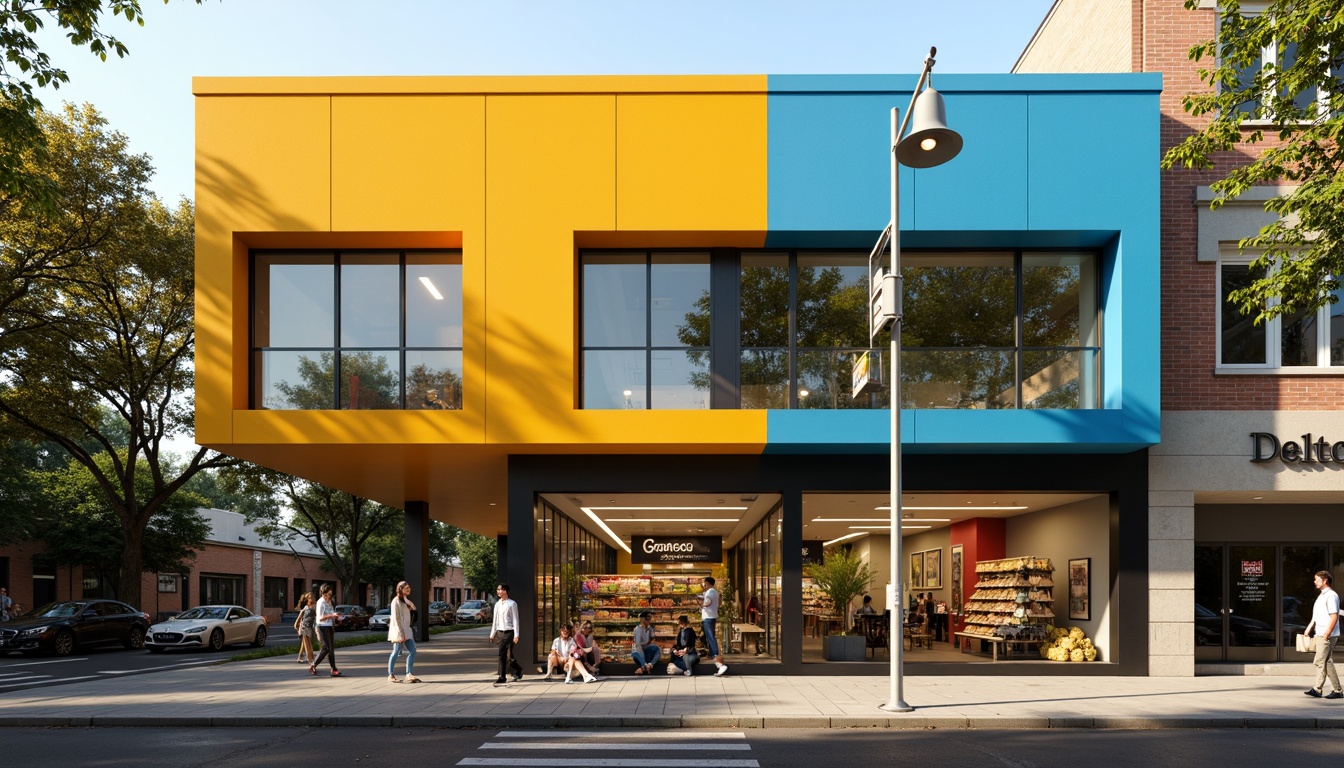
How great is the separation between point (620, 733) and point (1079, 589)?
10913mm

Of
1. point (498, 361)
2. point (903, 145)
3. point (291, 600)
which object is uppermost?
point (903, 145)

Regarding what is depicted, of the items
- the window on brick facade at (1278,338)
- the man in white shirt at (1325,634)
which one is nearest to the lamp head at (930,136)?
the window on brick facade at (1278,338)

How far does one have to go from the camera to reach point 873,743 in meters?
10.3

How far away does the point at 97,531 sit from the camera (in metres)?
41.5

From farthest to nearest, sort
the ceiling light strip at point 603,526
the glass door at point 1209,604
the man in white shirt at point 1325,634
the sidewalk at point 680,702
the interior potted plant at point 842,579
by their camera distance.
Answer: the ceiling light strip at point 603,526, the interior potted plant at point 842,579, the glass door at point 1209,604, the man in white shirt at point 1325,634, the sidewalk at point 680,702

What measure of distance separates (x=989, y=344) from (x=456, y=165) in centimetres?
945

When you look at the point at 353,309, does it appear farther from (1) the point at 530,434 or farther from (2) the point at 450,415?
(1) the point at 530,434

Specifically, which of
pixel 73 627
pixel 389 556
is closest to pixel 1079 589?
pixel 73 627

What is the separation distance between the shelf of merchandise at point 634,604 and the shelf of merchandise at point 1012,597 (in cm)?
615

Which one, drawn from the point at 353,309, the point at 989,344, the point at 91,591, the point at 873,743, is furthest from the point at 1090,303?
the point at 91,591

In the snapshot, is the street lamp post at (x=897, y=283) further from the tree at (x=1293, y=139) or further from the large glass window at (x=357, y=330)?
the large glass window at (x=357, y=330)

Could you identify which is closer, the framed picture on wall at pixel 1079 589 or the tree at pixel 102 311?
the framed picture on wall at pixel 1079 589

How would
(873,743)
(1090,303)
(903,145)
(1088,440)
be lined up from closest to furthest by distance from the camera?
(873,743), (903,145), (1088,440), (1090,303)

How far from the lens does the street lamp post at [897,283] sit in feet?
36.7
